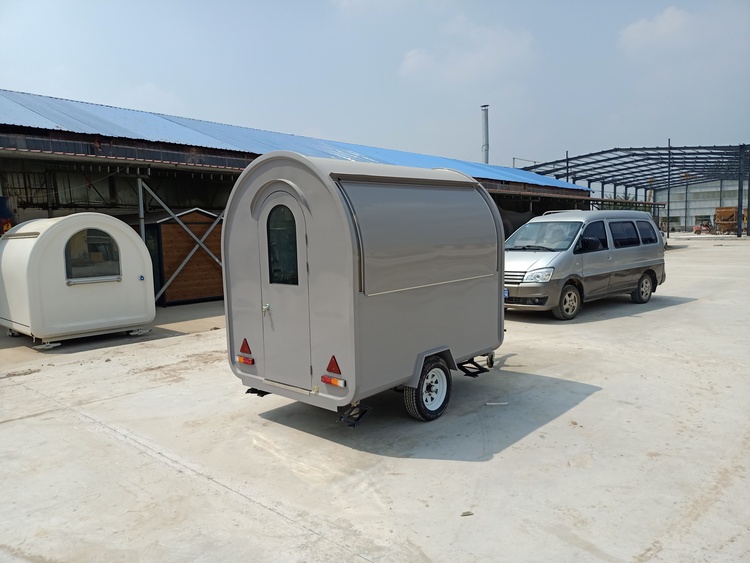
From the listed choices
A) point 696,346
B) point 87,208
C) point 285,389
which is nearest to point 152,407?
point 285,389

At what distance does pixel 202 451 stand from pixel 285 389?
2.96ft

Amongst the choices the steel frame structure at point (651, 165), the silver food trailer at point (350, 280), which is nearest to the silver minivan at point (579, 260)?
the silver food trailer at point (350, 280)

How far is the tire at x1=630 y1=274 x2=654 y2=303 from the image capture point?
12305mm

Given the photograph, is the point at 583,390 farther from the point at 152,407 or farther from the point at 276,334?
the point at 152,407

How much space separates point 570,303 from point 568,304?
75 millimetres

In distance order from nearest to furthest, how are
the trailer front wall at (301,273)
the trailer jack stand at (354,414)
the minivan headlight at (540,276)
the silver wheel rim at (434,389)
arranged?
the trailer front wall at (301,273) → the trailer jack stand at (354,414) → the silver wheel rim at (434,389) → the minivan headlight at (540,276)

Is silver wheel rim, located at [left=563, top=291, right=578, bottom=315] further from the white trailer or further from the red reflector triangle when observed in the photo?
the white trailer

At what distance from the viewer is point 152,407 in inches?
239

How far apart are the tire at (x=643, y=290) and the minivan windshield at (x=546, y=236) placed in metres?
2.55

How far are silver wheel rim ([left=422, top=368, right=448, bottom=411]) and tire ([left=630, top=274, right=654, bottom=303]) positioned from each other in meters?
8.51

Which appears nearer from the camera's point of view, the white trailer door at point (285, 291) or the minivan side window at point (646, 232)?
the white trailer door at point (285, 291)

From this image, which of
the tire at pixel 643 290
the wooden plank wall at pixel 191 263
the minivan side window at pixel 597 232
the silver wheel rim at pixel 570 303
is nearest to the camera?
the silver wheel rim at pixel 570 303

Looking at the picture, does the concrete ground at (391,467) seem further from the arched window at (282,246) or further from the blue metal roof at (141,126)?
the blue metal roof at (141,126)

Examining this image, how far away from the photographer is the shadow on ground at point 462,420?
477 cm
